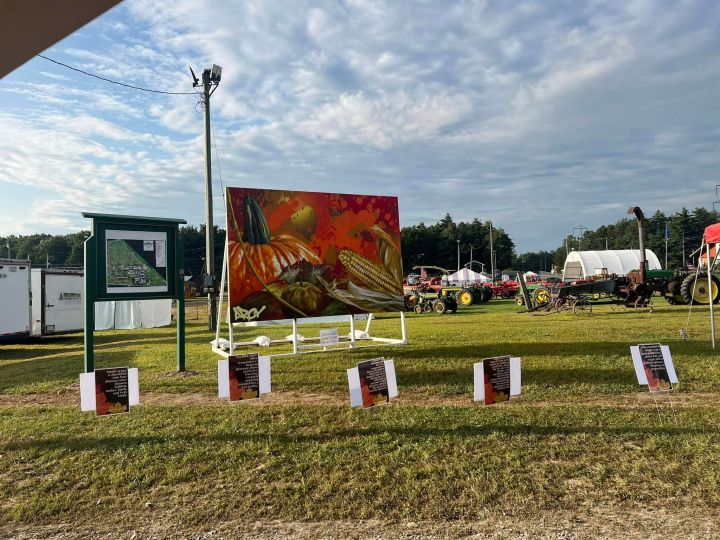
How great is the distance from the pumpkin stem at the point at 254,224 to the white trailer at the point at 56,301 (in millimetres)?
11907

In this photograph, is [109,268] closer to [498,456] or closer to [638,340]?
[498,456]

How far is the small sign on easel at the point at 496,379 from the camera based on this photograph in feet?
16.2

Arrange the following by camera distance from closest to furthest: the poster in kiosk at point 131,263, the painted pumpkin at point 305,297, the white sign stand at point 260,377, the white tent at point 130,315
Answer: the white sign stand at point 260,377
the poster in kiosk at point 131,263
the painted pumpkin at point 305,297
the white tent at point 130,315

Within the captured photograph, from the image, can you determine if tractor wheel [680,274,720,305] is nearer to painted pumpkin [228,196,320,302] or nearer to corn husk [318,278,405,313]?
corn husk [318,278,405,313]

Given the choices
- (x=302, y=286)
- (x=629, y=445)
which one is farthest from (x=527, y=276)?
(x=629, y=445)

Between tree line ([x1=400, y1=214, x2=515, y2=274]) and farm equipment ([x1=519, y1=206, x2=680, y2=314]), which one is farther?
tree line ([x1=400, y1=214, x2=515, y2=274])

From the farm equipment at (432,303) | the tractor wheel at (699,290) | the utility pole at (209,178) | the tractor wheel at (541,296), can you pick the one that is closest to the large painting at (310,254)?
the utility pole at (209,178)

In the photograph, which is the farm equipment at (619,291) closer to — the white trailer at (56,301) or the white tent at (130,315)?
the white tent at (130,315)

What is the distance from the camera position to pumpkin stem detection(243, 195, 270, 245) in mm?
8781

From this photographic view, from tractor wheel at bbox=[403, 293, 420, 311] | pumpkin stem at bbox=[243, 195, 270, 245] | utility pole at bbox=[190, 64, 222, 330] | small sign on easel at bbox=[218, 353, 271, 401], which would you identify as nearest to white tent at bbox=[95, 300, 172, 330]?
utility pole at bbox=[190, 64, 222, 330]

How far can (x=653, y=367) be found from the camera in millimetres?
5207

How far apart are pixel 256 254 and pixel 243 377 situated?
155 inches

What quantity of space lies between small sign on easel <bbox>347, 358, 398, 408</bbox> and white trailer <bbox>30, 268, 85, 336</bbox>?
52.3 feet
